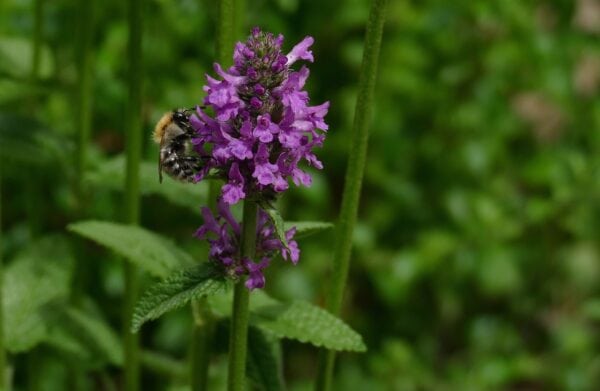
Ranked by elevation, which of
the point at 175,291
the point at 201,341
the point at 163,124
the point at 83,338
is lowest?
the point at 83,338

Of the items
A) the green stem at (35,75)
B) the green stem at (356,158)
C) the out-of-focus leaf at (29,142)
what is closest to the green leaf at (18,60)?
the green stem at (35,75)

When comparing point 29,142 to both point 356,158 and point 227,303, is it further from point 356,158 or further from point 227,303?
point 356,158

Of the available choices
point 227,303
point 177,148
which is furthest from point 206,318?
point 177,148

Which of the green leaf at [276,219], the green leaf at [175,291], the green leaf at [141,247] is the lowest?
the green leaf at [141,247]

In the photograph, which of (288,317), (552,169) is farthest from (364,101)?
(552,169)

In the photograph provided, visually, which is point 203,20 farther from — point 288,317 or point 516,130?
point 288,317

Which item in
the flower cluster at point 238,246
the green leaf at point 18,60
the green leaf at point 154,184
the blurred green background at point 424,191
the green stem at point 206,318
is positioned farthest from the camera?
the blurred green background at point 424,191

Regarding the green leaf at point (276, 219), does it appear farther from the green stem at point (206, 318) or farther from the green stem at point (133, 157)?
the green stem at point (133, 157)
